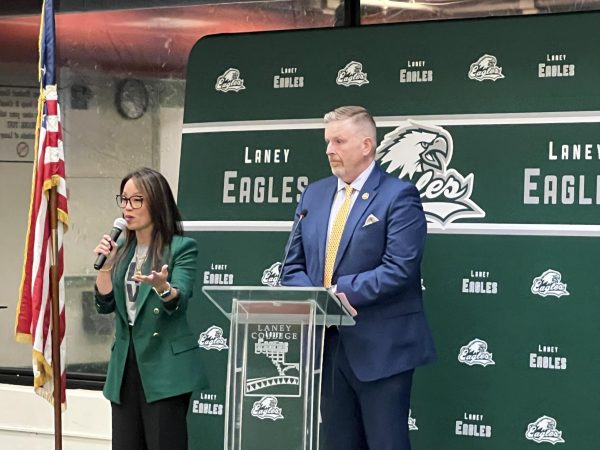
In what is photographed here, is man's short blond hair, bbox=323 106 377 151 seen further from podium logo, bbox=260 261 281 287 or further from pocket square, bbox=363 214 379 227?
podium logo, bbox=260 261 281 287

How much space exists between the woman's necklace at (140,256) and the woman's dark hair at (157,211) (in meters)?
0.03

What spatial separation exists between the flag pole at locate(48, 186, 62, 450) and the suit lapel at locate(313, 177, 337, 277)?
50.0 inches

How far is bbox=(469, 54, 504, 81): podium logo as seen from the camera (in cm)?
532

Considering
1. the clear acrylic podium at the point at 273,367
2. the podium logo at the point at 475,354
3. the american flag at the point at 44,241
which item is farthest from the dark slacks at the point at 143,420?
the podium logo at the point at 475,354

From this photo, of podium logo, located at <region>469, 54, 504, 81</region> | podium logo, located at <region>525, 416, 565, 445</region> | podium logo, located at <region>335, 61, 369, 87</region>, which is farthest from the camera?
podium logo, located at <region>335, 61, 369, 87</region>

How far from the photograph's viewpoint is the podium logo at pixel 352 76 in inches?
220

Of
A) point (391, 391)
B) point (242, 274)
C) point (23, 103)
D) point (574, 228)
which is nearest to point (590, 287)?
point (574, 228)

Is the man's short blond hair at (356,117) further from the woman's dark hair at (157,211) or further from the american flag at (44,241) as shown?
the american flag at (44,241)

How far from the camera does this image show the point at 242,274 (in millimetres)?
5734

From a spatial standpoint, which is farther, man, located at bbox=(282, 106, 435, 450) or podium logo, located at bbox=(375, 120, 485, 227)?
podium logo, located at bbox=(375, 120, 485, 227)

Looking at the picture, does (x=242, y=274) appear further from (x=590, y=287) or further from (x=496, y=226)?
(x=590, y=287)

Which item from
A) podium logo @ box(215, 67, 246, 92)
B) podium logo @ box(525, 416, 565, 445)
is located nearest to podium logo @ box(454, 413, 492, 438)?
podium logo @ box(525, 416, 565, 445)

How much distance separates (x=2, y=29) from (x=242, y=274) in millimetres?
2356

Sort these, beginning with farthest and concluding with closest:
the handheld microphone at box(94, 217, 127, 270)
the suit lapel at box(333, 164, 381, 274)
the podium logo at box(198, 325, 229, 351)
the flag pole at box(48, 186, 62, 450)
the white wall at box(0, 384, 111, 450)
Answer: the white wall at box(0, 384, 111, 450) < the podium logo at box(198, 325, 229, 351) < the flag pole at box(48, 186, 62, 450) < the suit lapel at box(333, 164, 381, 274) < the handheld microphone at box(94, 217, 127, 270)
